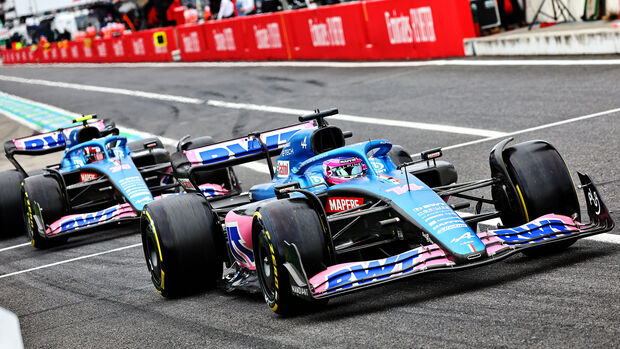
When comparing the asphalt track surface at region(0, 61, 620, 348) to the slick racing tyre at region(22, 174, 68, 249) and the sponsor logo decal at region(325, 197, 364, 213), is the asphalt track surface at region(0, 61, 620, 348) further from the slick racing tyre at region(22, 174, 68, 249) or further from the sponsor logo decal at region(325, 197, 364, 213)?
the sponsor logo decal at region(325, 197, 364, 213)

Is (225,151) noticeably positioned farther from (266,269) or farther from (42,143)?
(42,143)

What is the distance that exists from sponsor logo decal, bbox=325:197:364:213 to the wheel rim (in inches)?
27.2

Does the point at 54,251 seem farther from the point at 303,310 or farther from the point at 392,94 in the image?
the point at 392,94

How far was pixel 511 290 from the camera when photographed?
6.26 metres

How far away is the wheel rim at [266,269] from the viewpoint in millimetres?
6741

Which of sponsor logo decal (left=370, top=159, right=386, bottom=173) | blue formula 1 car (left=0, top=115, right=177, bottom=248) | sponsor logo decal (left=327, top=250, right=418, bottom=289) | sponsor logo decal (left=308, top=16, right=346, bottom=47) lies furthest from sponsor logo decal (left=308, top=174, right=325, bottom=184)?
sponsor logo decal (left=308, top=16, right=346, bottom=47)

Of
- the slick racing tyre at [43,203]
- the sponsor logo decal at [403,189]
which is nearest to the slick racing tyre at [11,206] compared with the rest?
the slick racing tyre at [43,203]

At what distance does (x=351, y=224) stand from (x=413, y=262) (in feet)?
2.54

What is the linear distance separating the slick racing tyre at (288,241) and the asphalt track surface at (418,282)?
0.15 meters

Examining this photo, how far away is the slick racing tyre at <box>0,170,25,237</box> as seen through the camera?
13102 millimetres

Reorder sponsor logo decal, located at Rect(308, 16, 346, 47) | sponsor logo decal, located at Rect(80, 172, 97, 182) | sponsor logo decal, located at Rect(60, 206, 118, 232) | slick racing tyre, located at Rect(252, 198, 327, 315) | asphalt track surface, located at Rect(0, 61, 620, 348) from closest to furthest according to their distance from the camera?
asphalt track surface, located at Rect(0, 61, 620, 348)
slick racing tyre, located at Rect(252, 198, 327, 315)
sponsor logo decal, located at Rect(60, 206, 118, 232)
sponsor logo decal, located at Rect(80, 172, 97, 182)
sponsor logo decal, located at Rect(308, 16, 346, 47)

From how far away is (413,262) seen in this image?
20.7 ft

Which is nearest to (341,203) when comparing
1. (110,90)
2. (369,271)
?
(369,271)

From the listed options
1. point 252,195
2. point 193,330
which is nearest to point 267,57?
point 252,195
